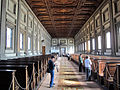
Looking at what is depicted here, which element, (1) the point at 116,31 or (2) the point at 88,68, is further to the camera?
(1) the point at 116,31

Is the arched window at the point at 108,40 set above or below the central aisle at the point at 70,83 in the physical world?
above

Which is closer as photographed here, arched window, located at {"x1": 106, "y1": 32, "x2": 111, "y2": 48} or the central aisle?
the central aisle

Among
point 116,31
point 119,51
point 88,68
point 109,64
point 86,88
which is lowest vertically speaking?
point 86,88

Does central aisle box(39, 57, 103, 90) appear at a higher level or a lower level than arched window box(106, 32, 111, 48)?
lower

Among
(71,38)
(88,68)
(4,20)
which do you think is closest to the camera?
(88,68)

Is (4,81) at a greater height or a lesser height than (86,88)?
greater

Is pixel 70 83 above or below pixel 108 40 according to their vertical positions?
below

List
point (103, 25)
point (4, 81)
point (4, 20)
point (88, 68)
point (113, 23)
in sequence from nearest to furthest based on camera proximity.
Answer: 1. point (4, 81)
2. point (88, 68)
3. point (4, 20)
4. point (113, 23)
5. point (103, 25)

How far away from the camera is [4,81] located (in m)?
2.75

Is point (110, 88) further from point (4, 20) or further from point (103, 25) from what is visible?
point (103, 25)

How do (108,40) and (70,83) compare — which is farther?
(108,40)

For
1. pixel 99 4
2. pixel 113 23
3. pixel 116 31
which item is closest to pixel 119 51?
pixel 116 31

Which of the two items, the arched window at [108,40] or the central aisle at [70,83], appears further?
the arched window at [108,40]

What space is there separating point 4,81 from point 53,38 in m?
31.3
